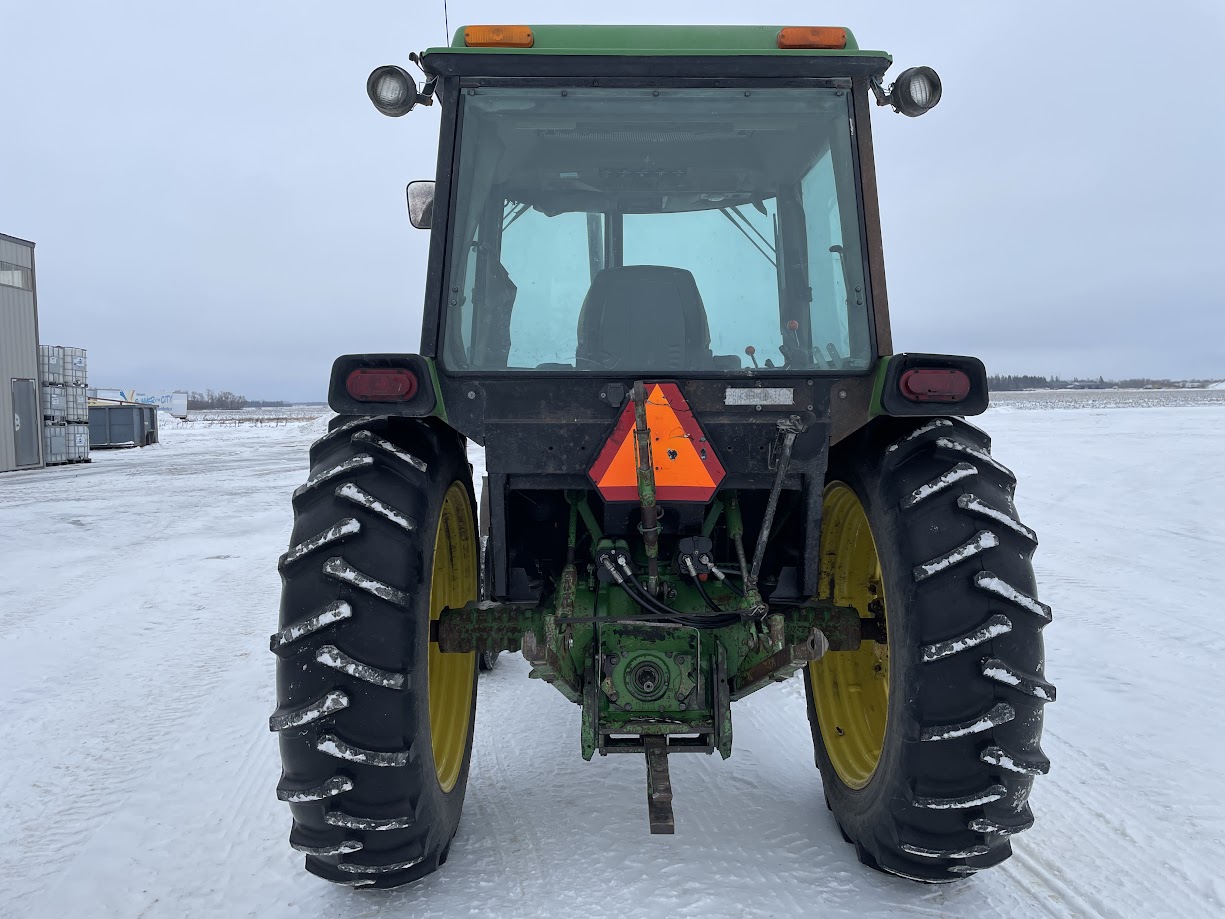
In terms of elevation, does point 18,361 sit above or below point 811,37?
above

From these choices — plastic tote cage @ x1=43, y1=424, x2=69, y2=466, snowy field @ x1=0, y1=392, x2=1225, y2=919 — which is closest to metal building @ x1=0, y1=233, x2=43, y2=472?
plastic tote cage @ x1=43, y1=424, x2=69, y2=466

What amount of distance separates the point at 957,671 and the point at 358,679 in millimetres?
1524

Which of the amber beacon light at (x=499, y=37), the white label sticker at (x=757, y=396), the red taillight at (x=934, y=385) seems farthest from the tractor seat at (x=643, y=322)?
the amber beacon light at (x=499, y=37)

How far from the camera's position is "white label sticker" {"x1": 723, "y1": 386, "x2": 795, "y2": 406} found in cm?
247

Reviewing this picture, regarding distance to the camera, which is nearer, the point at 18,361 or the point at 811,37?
the point at 811,37

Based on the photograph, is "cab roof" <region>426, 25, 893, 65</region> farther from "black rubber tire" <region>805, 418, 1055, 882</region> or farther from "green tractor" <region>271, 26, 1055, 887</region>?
"black rubber tire" <region>805, 418, 1055, 882</region>

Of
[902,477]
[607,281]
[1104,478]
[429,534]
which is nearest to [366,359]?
[429,534]

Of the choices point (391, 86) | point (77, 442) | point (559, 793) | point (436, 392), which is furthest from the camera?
point (77, 442)

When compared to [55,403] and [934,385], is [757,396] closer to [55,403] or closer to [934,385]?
[934,385]

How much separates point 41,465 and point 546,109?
22004 mm

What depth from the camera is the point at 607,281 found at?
267 cm

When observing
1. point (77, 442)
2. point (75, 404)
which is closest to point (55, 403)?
point (75, 404)

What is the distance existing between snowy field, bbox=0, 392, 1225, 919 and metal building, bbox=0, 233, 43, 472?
52.0ft

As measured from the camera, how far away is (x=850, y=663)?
10.1ft
